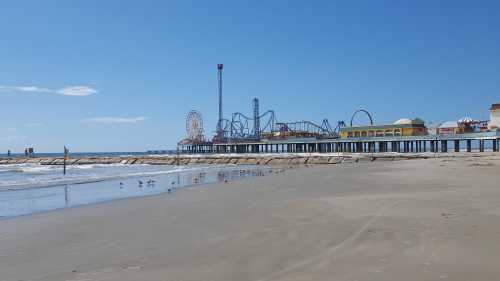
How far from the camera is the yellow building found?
75.2m

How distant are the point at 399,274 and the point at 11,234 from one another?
27.8 feet

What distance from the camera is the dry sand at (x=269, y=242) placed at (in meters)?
5.90

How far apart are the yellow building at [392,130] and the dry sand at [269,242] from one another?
64.9 m

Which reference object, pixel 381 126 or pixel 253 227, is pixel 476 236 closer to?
pixel 253 227

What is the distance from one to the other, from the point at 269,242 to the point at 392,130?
2863 inches

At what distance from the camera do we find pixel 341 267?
592 cm

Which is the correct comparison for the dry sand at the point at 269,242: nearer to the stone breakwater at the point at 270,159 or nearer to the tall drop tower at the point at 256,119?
the stone breakwater at the point at 270,159

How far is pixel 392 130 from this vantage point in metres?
76.4

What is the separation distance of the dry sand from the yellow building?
64856 millimetres

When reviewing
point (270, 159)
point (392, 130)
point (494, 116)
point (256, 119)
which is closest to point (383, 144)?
point (392, 130)

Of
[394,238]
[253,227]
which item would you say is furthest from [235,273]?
[253,227]

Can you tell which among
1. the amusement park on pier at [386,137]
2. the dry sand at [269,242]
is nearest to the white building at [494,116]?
the amusement park on pier at [386,137]

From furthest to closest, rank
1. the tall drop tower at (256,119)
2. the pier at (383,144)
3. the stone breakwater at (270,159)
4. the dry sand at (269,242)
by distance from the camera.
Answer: the tall drop tower at (256,119), the pier at (383,144), the stone breakwater at (270,159), the dry sand at (269,242)

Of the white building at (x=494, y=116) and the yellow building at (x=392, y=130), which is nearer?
the white building at (x=494, y=116)
